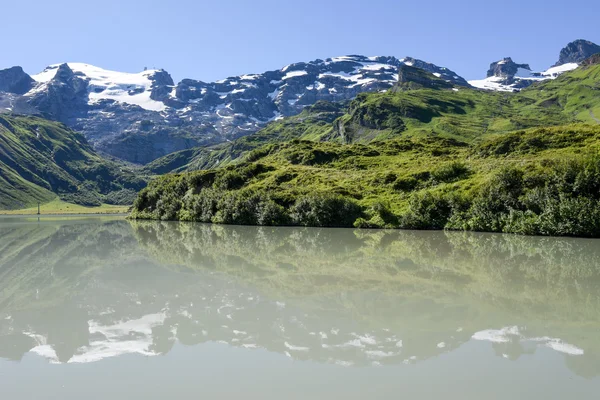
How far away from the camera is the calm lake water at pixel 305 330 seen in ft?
35.3

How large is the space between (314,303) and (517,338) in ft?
27.2

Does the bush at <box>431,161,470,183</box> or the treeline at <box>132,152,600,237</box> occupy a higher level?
the bush at <box>431,161,470,183</box>

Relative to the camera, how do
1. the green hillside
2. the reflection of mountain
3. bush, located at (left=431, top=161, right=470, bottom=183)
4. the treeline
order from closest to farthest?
1. the reflection of mountain
2. the treeline
3. the green hillside
4. bush, located at (left=431, top=161, right=470, bottom=183)

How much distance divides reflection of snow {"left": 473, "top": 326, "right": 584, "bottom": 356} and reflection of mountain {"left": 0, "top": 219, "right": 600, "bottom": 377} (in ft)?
0.20

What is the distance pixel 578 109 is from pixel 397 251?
678ft

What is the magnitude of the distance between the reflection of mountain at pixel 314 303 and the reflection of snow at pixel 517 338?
62 mm

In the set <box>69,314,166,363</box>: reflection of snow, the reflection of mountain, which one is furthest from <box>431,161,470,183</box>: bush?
<box>69,314,166,363</box>: reflection of snow

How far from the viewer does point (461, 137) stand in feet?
525

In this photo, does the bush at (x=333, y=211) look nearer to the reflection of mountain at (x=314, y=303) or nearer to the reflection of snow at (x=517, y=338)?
the reflection of mountain at (x=314, y=303)

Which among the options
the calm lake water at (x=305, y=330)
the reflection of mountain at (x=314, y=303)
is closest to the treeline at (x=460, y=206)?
the reflection of mountain at (x=314, y=303)

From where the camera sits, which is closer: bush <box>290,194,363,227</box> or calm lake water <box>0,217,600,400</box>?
calm lake water <box>0,217,600,400</box>

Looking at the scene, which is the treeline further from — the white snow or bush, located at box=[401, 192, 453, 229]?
the white snow

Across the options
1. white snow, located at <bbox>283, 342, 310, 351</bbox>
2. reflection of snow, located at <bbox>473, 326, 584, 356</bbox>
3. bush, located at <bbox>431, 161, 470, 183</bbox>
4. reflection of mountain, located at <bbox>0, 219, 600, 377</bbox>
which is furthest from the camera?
bush, located at <bbox>431, 161, 470, 183</bbox>

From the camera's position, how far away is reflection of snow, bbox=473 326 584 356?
1268 centimetres
